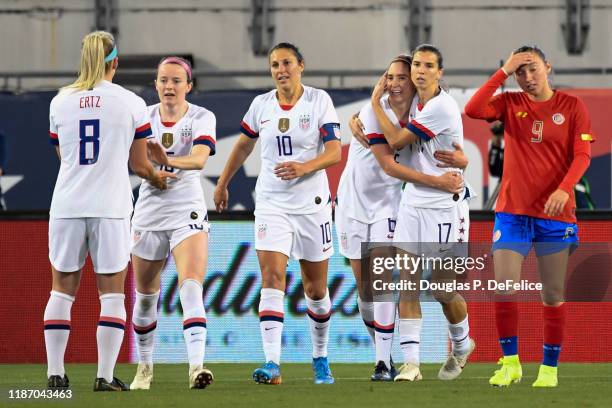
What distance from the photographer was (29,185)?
16.8m

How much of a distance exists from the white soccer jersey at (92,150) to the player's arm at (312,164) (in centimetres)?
128

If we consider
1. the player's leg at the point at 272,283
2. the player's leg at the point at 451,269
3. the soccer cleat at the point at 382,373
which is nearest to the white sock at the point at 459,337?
the player's leg at the point at 451,269

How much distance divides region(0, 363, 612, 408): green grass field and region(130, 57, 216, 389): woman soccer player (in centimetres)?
66

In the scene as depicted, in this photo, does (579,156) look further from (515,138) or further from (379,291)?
(379,291)

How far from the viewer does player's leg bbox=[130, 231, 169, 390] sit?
30.7 feet

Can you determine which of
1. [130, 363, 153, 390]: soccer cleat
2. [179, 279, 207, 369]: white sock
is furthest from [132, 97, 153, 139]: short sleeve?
[130, 363, 153, 390]: soccer cleat

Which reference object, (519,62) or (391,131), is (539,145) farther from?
(391,131)

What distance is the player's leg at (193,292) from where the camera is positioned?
Result: 8812 mm

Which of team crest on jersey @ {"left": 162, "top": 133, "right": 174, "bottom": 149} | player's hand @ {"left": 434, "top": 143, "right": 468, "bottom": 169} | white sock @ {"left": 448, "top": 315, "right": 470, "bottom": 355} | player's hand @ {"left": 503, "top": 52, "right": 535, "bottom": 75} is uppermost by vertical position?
player's hand @ {"left": 503, "top": 52, "right": 535, "bottom": 75}

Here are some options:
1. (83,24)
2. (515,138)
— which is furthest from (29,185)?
(515,138)

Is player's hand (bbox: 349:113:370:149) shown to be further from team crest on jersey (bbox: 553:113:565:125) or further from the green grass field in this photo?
the green grass field

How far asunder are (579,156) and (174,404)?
301 cm

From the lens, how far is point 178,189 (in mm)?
9328

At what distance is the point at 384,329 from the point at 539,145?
1.73 meters
